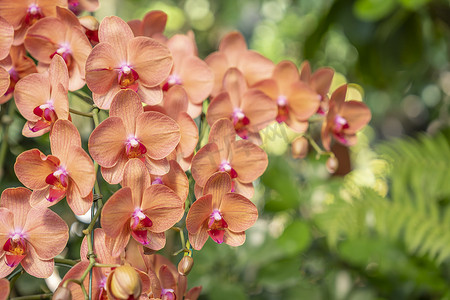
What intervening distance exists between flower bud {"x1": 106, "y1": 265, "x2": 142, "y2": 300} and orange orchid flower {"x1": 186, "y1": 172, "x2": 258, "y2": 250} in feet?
0.21

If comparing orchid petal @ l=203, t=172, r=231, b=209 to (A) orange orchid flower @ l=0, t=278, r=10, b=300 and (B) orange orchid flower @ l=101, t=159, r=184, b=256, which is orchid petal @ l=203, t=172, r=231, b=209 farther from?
(A) orange orchid flower @ l=0, t=278, r=10, b=300

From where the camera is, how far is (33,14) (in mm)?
401

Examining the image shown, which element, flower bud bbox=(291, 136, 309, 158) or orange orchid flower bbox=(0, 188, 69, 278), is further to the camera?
flower bud bbox=(291, 136, 309, 158)

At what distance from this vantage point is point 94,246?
0.32m

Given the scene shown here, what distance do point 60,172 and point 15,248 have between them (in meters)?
0.06

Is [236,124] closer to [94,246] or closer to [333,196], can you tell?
[94,246]

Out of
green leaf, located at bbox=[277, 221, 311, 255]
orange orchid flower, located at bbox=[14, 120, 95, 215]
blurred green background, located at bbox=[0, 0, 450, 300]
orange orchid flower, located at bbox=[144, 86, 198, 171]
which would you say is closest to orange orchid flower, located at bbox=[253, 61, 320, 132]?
orange orchid flower, located at bbox=[144, 86, 198, 171]

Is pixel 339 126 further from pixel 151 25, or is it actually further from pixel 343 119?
pixel 151 25

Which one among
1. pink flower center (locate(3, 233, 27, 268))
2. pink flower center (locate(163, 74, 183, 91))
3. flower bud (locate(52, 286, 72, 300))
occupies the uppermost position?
pink flower center (locate(163, 74, 183, 91))

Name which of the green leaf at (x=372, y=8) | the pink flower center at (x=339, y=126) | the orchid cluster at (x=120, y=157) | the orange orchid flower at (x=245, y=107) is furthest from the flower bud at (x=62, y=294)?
the green leaf at (x=372, y=8)

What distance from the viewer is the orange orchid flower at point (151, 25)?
1.42 ft

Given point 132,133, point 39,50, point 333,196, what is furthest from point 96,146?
point 333,196

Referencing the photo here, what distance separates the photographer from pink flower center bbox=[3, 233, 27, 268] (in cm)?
32

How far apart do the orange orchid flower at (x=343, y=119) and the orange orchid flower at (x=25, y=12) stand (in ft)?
0.90
